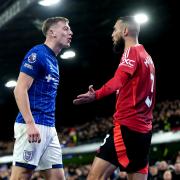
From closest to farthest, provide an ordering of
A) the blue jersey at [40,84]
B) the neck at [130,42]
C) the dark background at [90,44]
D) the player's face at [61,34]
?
the blue jersey at [40,84]
the neck at [130,42]
the player's face at [61,34]
the dark background at [90,44]

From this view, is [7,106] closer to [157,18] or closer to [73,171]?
[73,171]

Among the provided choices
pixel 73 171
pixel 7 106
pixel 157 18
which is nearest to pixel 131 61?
pixel 157 18

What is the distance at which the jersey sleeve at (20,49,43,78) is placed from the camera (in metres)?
4.02

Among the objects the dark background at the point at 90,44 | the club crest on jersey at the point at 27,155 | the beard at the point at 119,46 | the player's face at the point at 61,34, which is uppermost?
the dark background at the point at 90,44

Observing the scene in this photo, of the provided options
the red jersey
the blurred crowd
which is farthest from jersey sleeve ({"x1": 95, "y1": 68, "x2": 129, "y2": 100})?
the blurred crowd

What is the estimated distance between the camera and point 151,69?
13.9ft

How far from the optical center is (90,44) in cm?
1627

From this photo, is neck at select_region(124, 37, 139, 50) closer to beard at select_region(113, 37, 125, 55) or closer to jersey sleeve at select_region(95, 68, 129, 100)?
beard at select_region(113, 37, 125, 55)

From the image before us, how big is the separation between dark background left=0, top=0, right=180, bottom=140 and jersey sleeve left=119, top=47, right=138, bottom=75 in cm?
715

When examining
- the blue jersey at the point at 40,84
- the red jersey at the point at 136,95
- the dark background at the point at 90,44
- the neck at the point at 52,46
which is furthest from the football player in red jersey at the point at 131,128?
the dark background at the point at 90,44

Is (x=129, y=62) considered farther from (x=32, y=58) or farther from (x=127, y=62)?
(x=32, y=58)

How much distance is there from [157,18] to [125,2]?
6.87 ft

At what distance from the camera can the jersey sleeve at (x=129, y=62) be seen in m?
3.99

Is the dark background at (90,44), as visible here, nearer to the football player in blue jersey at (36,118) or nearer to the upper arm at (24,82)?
the football player in blue jersey at (36,118)
